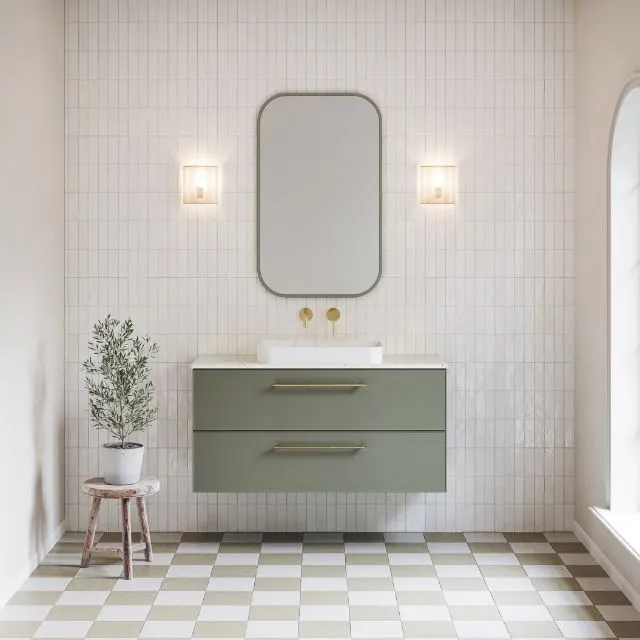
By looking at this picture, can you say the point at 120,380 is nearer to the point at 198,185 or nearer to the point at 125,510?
the point at 125,510

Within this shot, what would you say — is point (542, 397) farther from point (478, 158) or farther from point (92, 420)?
point (92, 420)

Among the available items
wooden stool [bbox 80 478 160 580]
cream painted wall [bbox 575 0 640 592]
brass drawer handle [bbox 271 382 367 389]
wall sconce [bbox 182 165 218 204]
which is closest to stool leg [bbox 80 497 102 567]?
wooden stool [bbox 80 478 160 580]

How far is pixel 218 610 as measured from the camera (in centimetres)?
341

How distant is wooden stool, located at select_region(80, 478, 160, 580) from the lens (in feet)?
12.4

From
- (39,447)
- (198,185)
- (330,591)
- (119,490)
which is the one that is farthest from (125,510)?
(198,185)

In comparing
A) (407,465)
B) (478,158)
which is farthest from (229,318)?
(478,158)

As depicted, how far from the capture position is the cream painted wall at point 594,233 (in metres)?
3.74

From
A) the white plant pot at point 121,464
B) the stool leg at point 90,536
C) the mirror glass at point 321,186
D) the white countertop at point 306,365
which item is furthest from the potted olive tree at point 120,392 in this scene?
the mirror glass at point 321,186

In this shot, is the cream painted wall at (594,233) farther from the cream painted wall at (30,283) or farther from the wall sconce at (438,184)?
the cream painted wall at (30,283)

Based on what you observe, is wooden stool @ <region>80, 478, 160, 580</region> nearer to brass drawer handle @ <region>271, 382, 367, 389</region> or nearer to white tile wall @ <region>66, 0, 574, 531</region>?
white tile wall @ <region>66, 0, 574, 531</region>

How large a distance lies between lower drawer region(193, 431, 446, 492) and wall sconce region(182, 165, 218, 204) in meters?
1.18

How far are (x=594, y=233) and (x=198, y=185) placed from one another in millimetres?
1936

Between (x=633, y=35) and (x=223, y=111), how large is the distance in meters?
1.97

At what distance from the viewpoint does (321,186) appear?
4391 millimetres
